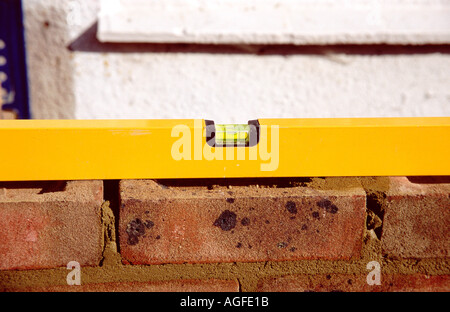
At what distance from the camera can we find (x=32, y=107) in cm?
146

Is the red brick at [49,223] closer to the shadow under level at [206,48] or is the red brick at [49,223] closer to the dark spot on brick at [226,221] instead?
the dark spot on brick at [226,221]

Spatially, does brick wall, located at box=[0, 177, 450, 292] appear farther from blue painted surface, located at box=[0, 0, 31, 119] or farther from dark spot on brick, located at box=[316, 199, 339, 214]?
blue painted surface, located at box=[0, 0, 31, 119]

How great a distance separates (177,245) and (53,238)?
0.15 meters

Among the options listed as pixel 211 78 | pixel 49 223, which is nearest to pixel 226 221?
pixel 49 223

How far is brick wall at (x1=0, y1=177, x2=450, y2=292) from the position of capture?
476mm

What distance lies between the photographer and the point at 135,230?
19.0 inches

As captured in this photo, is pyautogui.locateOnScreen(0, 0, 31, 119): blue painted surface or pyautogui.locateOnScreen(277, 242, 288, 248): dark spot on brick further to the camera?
pyautogui.locateOnScreen(0, 0, 31, 119): blue painted surface

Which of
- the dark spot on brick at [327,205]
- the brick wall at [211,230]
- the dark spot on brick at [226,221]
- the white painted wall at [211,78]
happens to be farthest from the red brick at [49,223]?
the white painted wall at [211,78]

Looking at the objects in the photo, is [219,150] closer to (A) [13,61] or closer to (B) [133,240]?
(B) [133,240]

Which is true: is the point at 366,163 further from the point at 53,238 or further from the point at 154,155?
the point at 53,238

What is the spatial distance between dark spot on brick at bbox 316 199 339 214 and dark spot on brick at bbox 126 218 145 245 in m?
0.22

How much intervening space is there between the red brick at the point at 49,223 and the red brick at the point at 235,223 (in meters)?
0.04

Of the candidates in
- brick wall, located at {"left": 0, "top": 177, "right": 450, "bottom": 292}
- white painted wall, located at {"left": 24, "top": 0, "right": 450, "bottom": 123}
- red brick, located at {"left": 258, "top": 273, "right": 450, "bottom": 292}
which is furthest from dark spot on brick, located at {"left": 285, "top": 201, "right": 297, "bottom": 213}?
white painted wall, located at {"left": 24, "top": 0, "right": 450, "bottom": 123}

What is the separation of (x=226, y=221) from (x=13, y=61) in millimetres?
1362
